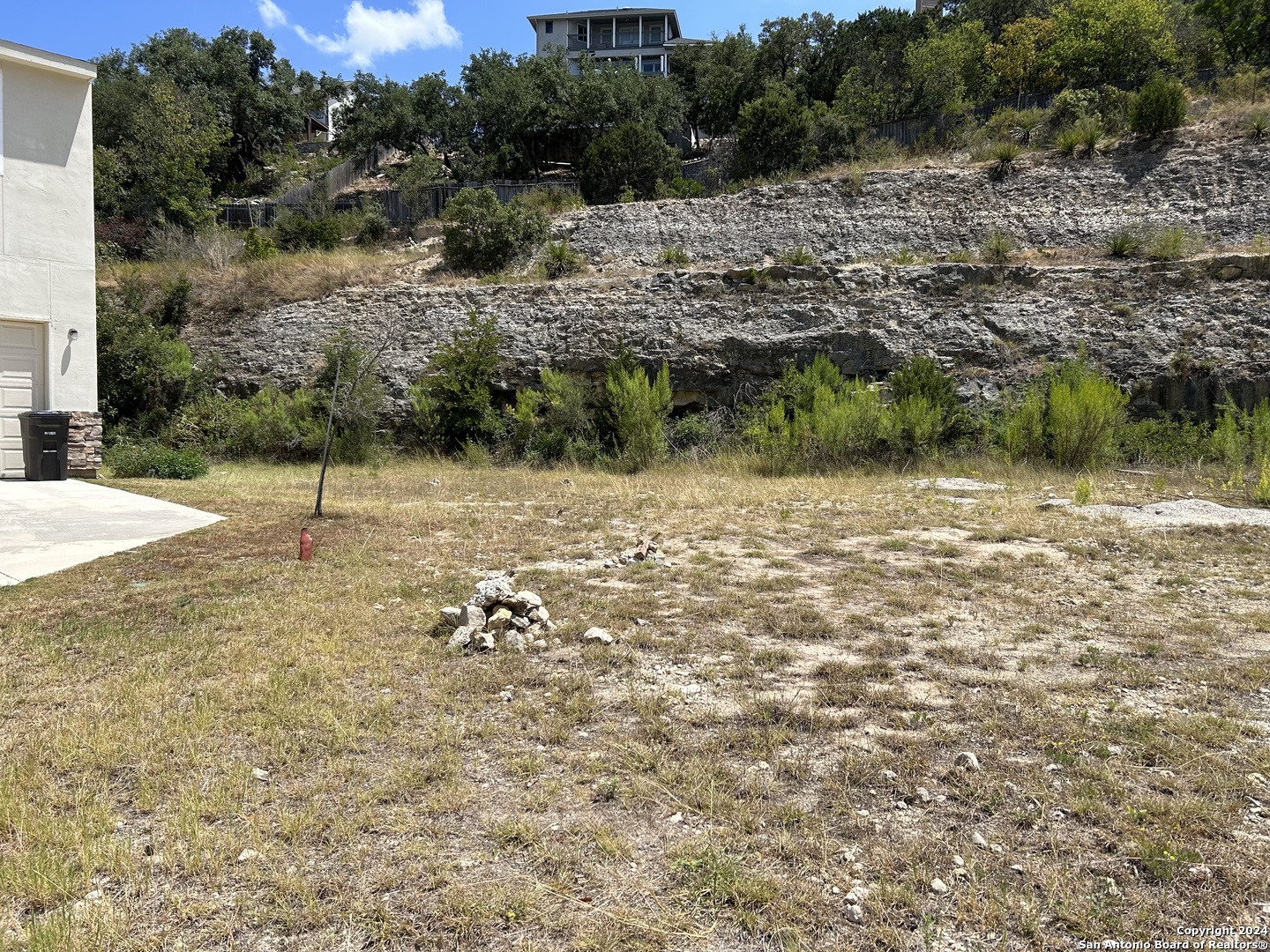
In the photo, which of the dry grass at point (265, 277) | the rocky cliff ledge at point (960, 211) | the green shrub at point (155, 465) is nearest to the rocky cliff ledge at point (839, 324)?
the dry grass at point (265, 277)

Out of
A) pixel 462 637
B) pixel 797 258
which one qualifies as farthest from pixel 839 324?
pixel 462 637

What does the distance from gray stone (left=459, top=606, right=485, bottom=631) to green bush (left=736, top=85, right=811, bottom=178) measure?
23.1m

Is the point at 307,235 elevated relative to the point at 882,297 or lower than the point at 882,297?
elevated

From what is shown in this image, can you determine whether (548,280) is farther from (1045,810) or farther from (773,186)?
(1045,810)

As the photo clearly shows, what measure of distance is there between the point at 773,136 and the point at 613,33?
3603cm

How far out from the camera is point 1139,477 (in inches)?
444

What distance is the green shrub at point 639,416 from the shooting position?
14.4 m

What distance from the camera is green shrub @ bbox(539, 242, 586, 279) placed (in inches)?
762

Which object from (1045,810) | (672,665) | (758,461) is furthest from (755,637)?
(758,461)

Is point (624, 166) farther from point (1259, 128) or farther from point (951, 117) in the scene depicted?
point (1259, 128)

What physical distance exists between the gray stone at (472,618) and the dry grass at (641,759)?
26 cm

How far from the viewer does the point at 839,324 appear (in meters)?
15.5

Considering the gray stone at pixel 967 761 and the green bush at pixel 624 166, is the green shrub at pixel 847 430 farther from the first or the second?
the green bush at pixel 624 166

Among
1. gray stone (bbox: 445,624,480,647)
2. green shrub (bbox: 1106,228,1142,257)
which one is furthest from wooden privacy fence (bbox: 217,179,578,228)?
gray stone (bbox: 445,624,480,647)
